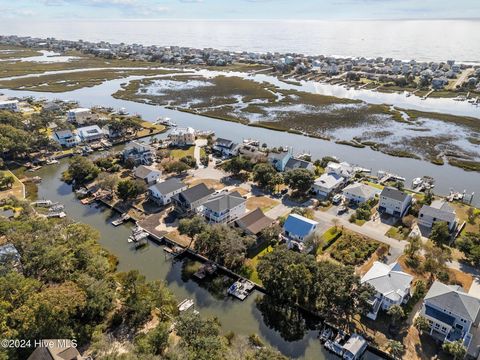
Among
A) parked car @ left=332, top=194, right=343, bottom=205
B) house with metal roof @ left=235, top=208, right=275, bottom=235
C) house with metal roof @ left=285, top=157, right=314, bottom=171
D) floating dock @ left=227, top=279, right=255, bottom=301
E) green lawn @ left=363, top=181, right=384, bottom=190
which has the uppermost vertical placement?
house with metal roof @ left=285, top=157, right=314, bottom=171

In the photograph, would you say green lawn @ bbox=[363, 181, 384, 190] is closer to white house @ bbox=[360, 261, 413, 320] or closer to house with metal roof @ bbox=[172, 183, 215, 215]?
white house @ bbox=[360, 261, 413, 320]

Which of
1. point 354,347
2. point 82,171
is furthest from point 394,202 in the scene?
point 82,171

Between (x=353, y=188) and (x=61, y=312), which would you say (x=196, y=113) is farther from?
(x=61, y=312)

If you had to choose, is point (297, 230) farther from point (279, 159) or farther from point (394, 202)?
point (279, 159)

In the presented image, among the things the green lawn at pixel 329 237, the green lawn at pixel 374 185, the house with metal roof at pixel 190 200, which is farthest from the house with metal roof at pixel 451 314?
the house with metal roof at pixel 190 200

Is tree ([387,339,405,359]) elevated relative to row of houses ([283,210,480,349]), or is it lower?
lower

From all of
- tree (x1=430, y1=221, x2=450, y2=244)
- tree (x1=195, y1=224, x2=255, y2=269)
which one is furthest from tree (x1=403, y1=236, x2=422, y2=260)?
tree (x1=195, y1=224, x2=255, y2=269)
